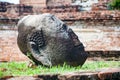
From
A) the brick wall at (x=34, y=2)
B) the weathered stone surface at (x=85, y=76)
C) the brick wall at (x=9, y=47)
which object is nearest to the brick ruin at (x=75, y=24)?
the brick wall at (x=9, y=47)

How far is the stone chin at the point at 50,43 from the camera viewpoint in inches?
289

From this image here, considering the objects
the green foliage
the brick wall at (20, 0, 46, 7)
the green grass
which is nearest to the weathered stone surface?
the green grass

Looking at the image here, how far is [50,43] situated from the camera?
24.2 feet

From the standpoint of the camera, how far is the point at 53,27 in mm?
7457

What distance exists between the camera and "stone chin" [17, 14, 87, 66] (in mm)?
7348

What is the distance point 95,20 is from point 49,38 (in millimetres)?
6178

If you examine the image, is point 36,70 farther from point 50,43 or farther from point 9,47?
point 9,47

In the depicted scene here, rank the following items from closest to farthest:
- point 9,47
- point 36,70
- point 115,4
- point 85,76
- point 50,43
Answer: point 85,76
point 36,70
point 50,43
point 9,47
point 115,4

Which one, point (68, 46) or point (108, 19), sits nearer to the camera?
point (68, 46)

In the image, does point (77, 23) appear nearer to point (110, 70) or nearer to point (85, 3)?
point (85, 3)

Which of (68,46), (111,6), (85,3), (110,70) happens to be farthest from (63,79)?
(85,3)

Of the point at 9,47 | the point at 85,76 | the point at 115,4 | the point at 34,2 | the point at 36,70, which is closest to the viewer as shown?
the point at 85,76

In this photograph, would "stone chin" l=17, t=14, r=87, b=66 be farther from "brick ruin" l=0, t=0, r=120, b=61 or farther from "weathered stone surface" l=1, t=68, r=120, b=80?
"brick ruin" l=0, t=0, r=120, b=61

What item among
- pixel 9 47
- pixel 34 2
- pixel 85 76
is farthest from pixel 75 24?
pixel 85 76
